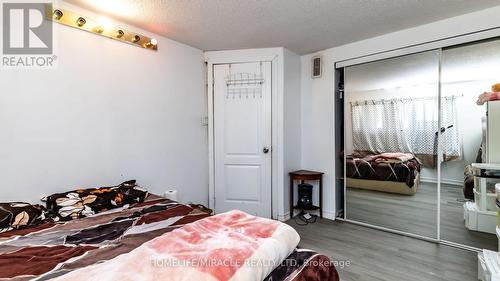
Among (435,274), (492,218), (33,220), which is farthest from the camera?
(492,218)

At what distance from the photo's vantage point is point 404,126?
2.92 m

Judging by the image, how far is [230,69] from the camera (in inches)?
136

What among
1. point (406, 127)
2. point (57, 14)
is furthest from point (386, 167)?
point (57, 14)

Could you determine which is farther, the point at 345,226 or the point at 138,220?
the point at 345,226

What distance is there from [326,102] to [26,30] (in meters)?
3.25

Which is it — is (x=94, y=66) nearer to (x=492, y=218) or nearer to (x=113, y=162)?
(x=113, y=162)

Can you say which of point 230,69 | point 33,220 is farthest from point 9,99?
point 230,69

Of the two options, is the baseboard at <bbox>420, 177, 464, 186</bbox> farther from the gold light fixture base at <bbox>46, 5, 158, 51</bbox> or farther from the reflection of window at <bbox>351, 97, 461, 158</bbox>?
the gold light fixture base at <bbox>46, 5, 158, 51</bbox>

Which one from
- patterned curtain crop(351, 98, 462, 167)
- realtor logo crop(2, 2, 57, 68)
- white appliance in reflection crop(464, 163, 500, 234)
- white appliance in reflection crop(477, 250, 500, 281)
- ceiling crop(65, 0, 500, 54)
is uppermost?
ceiling crop(65, 0, 500, 54)

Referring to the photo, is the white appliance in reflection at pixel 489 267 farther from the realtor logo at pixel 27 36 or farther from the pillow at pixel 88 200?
the realtor logo at pixel 27 36

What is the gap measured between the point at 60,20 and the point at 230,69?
6.17ft

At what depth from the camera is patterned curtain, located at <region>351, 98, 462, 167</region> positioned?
264 centimetres

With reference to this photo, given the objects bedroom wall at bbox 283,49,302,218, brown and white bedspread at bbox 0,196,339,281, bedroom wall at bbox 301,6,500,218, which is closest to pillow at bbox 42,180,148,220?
brown and white bedspread at bbox 0,196,339,281

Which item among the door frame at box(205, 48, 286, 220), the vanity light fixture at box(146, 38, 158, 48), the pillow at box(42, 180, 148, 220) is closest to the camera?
the pillow at box(42, 180, 148, 220)
